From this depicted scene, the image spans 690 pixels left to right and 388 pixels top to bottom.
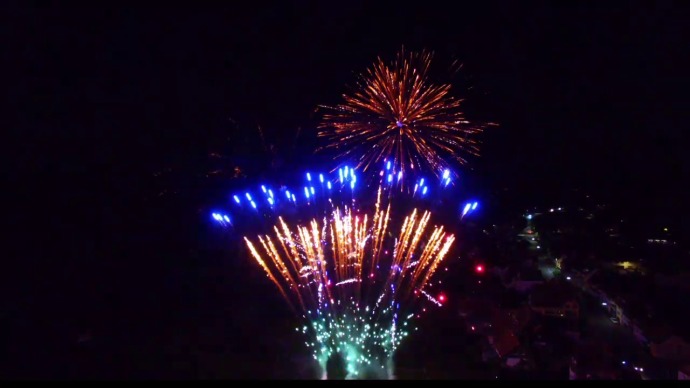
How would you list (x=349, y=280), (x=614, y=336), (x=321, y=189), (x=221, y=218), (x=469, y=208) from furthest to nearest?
(x=469, y=208) < (x=221, y=218) < (x=321, y=189) < (x=614, y=336) < (x=349, y=280)

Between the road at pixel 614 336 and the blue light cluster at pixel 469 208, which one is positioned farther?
the blue light cluster at pixel 469 208

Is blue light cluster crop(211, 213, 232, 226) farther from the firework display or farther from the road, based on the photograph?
the road

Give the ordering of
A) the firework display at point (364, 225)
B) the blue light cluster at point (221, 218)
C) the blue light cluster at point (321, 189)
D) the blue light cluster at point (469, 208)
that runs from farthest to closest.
→ the blue light cluster at point (469, 208), the blue light cluster at point (221, 218), the blue light cluster at point (321, 189), the firework display at point (364, 225)

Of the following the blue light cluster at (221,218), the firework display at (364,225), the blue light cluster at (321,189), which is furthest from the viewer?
the blue light cluster at (221,218)

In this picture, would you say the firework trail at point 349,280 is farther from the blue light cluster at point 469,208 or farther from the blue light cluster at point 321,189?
the blue light cluster at point 469,208

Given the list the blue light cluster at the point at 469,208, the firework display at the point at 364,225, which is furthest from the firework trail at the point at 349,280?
the blue light cluster at the point at 469,208

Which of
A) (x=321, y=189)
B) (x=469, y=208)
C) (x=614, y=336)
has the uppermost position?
(x=469, y=208)

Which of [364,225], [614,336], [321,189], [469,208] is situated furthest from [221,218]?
[614,336]

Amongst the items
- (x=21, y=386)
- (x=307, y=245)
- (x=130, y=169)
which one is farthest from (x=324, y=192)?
(x=21, y=386)

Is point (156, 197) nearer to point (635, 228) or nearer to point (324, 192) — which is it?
point (324, 192)

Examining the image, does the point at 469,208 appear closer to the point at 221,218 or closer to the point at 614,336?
the point at 614,336
